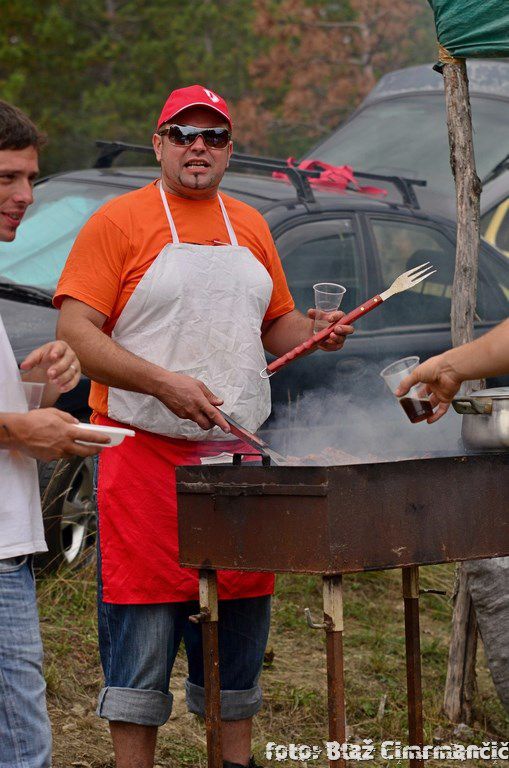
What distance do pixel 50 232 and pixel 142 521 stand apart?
10.3 ft

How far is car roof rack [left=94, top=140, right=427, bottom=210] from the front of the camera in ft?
20.3

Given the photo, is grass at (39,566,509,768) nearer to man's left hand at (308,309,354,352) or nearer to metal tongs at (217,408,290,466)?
metal tongs at (217,408,290,466)

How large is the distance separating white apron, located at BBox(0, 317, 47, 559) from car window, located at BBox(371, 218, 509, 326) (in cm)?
367

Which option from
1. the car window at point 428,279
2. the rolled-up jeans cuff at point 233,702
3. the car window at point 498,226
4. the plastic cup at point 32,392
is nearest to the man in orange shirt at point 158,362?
the rolled-up jeans cuff at point 233,702

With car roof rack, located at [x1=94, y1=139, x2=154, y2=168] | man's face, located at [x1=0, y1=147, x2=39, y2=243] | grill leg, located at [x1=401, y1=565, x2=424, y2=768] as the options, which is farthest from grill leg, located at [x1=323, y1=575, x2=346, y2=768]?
car roof rack, located at [x1=94, y1=139, x2=154, y2=168]

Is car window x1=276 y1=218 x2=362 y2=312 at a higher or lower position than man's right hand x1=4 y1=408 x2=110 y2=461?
higher

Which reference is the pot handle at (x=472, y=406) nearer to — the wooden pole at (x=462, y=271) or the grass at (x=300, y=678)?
the wooden pole at (x=462, y=271)

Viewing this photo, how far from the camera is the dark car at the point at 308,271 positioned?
5.56 meters

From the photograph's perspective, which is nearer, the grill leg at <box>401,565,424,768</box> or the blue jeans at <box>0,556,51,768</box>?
the blue jeans at <box>0,556,51,768</box>

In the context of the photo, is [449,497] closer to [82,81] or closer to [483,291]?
[483,291]

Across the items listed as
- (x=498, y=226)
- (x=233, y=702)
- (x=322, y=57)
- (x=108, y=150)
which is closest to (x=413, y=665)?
(x=233, y=702)

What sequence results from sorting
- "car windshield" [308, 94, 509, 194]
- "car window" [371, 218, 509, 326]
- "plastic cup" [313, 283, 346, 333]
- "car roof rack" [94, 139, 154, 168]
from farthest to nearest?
1. "car windshield" [308, 94, 509, 194]
2. "car roof rack" [94, 139, 154, 168]
3. "car window" [371, 218, 509, 326]
4. "plastic cup" [313, 283, 346, 333]

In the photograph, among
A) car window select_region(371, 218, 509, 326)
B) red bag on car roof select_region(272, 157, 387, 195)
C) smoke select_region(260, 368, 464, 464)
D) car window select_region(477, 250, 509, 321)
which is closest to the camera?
smoke select_region(260, 368, 464, 464)

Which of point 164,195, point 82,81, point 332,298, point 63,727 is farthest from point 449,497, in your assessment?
point 82,81
